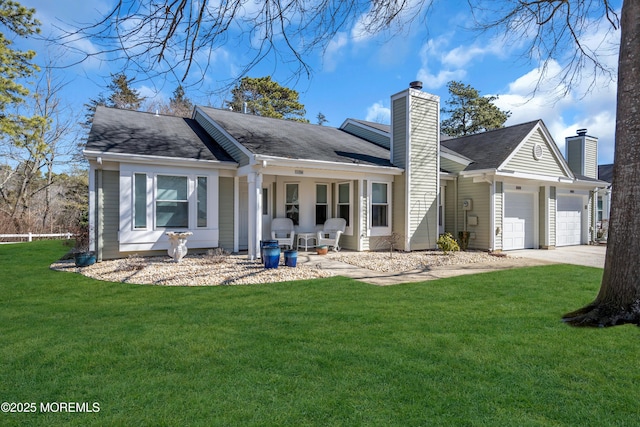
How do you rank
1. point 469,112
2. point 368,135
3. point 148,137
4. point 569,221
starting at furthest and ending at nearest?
point 469,112 < point 368,135 < point 569,221 < point 148,137

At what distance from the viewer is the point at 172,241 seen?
28.8 ft

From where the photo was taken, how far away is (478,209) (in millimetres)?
12305

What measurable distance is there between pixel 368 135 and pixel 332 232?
5487mm

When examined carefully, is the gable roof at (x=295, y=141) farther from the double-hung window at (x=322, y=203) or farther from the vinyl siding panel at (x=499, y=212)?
the vinyl siding panel at (x=499, y=212)

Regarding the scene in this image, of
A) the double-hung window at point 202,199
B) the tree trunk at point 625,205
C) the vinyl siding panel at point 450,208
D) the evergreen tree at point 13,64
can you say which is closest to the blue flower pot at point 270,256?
the double-hung window at point 202,199

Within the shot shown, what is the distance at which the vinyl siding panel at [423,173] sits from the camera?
11.6m

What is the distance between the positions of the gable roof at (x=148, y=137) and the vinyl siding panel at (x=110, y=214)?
79 centimetres

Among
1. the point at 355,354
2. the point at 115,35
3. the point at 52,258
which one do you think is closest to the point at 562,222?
the point at 355,354

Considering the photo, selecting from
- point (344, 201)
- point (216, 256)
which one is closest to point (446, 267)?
point (344, 201)

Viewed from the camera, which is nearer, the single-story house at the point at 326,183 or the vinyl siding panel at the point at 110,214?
the vinyl siding panel at the point at 110,214

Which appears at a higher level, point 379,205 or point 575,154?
point 575,154

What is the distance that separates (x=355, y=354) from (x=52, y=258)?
10.3 metres

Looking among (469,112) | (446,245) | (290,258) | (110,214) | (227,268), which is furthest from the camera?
(469,112)

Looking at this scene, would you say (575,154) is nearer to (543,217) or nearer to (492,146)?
(543,217)
